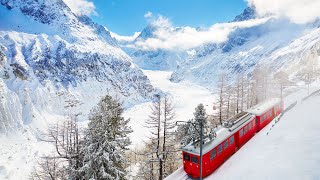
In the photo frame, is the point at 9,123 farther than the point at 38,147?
Yes

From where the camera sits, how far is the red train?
869 inches

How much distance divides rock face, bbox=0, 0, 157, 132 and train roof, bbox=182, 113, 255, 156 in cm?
7514

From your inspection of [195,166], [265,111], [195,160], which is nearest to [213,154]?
[195,160]

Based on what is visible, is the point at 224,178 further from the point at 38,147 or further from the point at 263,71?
the point at 38,147

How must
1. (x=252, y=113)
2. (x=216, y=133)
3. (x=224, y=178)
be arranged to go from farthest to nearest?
(x=252, y=113), (x=216, y=133), (x=224, y=178)

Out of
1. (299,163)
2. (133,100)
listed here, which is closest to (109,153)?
(299,163)

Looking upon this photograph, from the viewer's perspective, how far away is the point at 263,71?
6116 cm

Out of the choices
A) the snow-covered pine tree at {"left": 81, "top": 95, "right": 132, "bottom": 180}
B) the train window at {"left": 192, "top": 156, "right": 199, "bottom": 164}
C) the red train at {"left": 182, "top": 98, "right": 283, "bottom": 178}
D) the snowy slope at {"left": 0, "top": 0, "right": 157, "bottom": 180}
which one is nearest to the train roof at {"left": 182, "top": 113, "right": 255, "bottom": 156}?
the red train at {"left": 182, "top": 98, "right": 283, "bottom": 178}

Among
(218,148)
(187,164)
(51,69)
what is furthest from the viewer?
(51,69)

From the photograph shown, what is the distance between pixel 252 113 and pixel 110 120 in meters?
19.0

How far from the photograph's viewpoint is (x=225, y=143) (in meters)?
24.4

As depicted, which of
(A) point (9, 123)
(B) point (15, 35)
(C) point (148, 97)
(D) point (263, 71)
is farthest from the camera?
(C) point (148, 97)

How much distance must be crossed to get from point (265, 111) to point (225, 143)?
12712mm

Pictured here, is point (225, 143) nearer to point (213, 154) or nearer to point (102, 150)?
point (213, 154)
